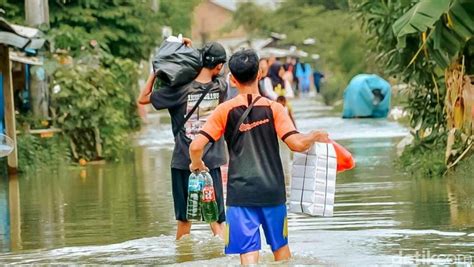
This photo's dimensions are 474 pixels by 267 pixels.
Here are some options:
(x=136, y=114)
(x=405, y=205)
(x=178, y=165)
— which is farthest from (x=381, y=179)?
(x=136, y=114)

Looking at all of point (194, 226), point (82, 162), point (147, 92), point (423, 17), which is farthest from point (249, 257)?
point (82, 162)

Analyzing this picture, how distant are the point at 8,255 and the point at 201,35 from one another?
91.7 meters

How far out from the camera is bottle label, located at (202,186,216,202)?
31.8 ft

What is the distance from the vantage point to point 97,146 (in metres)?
21.4

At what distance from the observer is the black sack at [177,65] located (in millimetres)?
10625

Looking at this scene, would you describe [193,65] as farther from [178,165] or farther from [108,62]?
[108,62]

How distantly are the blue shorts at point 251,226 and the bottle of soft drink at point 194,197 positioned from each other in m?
0.93

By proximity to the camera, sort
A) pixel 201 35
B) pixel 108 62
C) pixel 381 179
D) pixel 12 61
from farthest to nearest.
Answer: pixel 201 35, pixel 108 62, pixel 12 61, pixel 381 179

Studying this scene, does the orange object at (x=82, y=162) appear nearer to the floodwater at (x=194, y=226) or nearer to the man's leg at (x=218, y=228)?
the floodwater at (x=194, y=226)

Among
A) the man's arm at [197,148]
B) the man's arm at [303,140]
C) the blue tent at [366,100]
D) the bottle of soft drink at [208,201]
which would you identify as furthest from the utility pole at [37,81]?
the blue tent at [366,100]

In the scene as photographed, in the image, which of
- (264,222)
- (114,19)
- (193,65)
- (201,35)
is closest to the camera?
(264,222)

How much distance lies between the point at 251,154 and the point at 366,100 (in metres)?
24.8

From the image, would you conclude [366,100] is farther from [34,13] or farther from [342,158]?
[342,158]

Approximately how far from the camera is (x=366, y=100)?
109 ft
